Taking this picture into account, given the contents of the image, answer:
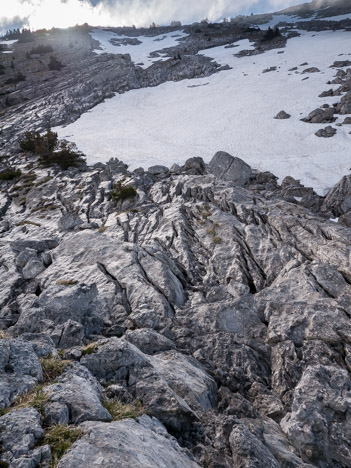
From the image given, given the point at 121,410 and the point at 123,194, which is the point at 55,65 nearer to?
the point at 123,194

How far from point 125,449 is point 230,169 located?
28.3 metres

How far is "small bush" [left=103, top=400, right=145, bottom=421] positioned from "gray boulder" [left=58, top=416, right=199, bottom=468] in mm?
201

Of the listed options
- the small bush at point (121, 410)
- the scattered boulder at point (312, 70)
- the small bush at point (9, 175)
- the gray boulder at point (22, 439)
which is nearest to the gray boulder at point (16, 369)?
the gray boulder at point (22, 439)

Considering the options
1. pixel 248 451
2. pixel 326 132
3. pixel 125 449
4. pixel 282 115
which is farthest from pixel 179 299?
pixel 282 115

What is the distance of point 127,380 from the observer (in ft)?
24.4

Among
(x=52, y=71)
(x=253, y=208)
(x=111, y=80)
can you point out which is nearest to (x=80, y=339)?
(x=253, y=208)

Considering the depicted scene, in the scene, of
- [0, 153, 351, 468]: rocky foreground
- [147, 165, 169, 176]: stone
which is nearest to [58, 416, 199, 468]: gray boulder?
[0, 153, 351, 468]: rocky foreground

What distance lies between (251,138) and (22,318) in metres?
37.1

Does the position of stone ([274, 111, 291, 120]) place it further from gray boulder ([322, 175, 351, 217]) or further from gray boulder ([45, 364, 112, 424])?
gray boulder ([45, 364, 112, 424])

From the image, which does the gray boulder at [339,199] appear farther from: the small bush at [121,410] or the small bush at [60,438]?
the small bush at [60,438]

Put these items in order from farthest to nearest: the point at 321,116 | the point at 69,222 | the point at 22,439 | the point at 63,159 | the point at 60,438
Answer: the point at 321,116 < the point at 63,159 < the point at 69,222 < the point at 60,438 < the point at 22,439

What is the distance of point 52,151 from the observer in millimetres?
39406

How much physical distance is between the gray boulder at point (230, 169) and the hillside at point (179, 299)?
0.55ft

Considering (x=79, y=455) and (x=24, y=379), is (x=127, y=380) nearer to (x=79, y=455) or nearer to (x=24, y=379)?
(x=24, y=379)
